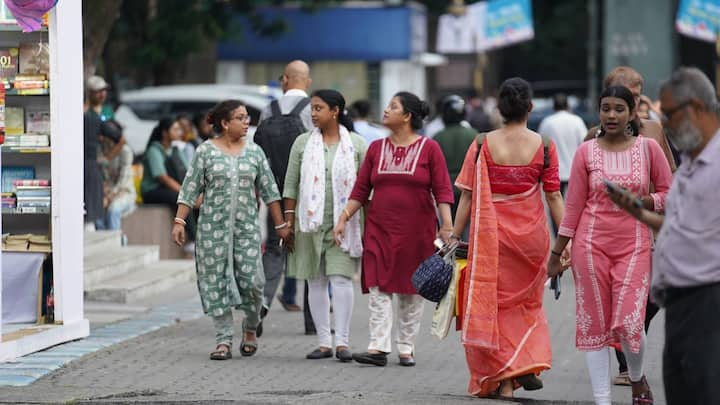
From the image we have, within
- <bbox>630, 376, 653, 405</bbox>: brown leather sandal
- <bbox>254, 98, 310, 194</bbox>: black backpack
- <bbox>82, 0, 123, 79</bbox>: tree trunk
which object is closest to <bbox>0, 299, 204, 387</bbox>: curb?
<bbox>254, 98, 310, 194</bbox>: black backpack

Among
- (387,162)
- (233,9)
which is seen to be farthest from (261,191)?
(233,9)

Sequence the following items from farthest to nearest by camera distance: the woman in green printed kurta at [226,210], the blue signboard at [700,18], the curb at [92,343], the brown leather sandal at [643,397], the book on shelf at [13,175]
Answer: the blue signboard at [700,18] < the book on shelf at [13,175] < the woman in green printed kurta at [226,210] < the curb at [92,343] < the brown leather sandal at [643,397]

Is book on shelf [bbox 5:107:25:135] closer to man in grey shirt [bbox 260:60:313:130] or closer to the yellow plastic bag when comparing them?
man in grey shirt [bbox 260:60:313:130]

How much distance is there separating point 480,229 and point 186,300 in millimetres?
6051

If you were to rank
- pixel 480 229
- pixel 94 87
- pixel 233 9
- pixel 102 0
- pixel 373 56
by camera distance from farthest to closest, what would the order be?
pixel 373 56, pixel 233 9, pixel 102 0, pixel 94 87, pixel 480 229

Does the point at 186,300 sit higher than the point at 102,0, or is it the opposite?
the point at 102,0

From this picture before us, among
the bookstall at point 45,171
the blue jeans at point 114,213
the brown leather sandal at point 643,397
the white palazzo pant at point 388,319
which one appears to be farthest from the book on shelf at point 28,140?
the blue jeans at point 114,213

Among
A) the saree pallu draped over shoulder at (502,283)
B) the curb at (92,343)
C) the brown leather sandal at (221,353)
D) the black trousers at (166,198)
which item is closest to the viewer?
the saree pallu draped over shoulder at (502,283)

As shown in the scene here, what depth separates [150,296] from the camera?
13.9 metres

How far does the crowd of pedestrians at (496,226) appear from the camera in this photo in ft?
18.6

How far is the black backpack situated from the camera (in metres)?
11.1

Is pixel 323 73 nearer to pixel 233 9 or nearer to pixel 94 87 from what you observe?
pixel 233 9

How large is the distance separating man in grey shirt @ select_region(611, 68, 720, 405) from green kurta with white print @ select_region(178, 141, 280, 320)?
15.1 feet

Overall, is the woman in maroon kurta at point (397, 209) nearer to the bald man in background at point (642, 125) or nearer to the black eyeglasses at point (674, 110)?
the bald man in background at point (642, 125)
